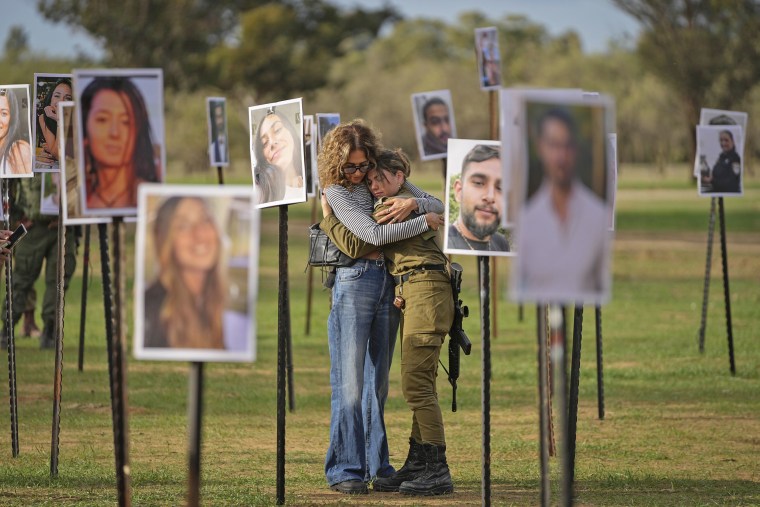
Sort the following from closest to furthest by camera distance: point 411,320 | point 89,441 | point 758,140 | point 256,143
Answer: point 411,320, point 256,143, point 89,441, point 758,140

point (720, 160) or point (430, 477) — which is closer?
point (430, 477)

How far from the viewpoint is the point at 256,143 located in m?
8.64

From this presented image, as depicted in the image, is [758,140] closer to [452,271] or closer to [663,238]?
[663,238]

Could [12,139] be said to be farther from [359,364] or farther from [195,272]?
[195,272]

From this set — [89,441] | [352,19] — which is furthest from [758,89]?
[89,441]

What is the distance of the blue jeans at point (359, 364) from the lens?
7.88 meters

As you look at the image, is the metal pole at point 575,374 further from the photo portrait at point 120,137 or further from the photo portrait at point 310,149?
the photo portrait at point 120,137

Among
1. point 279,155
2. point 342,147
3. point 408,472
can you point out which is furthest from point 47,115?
point 408,472

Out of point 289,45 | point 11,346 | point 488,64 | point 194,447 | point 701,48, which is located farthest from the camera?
point 289,45

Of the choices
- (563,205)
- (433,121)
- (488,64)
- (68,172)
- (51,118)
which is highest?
(488,64)

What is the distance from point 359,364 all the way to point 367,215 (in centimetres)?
85

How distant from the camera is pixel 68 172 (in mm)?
7164

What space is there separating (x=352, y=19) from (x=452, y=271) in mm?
54971

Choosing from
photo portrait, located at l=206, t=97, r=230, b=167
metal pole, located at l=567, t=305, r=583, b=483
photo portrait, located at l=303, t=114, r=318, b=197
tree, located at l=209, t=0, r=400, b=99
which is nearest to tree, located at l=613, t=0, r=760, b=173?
tree, located at l=209, t=0, r=400, b=99
